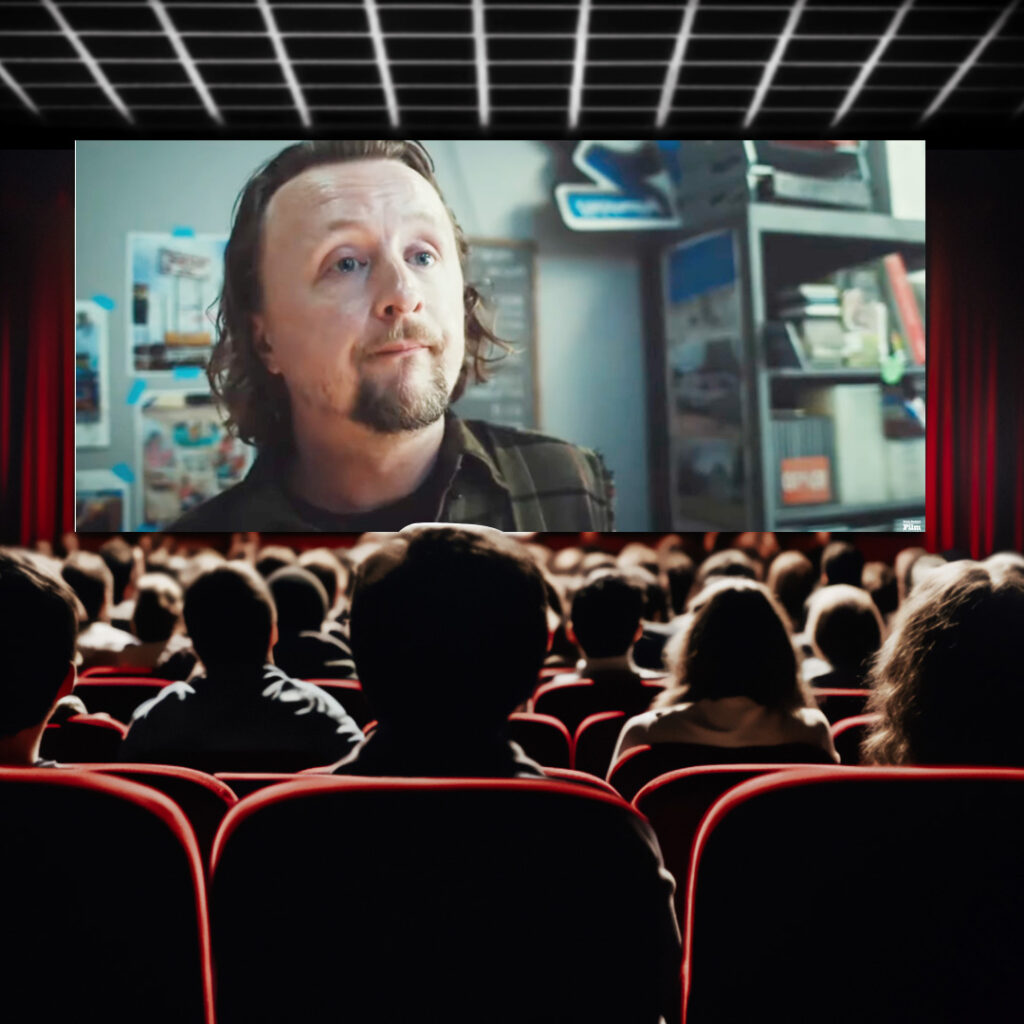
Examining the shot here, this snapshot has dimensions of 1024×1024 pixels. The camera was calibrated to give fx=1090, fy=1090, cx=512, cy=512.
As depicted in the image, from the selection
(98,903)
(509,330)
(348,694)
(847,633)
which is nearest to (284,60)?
(509,330)

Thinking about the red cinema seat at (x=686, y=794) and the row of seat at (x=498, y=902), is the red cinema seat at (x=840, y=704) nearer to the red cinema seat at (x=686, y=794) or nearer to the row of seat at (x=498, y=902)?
the red cinema seat at (x=686, y=794)

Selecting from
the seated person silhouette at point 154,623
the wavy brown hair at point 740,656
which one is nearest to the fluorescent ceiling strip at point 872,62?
the wavy brown hair at point 740,656

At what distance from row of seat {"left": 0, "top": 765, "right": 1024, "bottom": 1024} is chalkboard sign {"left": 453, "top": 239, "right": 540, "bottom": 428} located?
4874mm

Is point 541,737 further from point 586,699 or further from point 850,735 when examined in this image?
point 850,735

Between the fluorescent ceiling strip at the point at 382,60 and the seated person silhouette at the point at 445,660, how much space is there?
434 centimetres

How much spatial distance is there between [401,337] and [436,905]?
479cm

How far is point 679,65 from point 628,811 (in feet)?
16.9

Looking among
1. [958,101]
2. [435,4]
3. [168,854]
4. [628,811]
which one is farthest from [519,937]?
[958,101]

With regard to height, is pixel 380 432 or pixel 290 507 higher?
pixel 380 432

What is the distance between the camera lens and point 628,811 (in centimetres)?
99

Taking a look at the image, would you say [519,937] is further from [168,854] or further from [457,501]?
[457,501]

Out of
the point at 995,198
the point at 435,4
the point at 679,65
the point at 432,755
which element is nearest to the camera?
the point at 432,755

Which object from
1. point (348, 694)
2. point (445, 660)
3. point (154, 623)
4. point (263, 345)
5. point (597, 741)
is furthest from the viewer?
point (263, 345)

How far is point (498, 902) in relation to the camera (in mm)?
991
